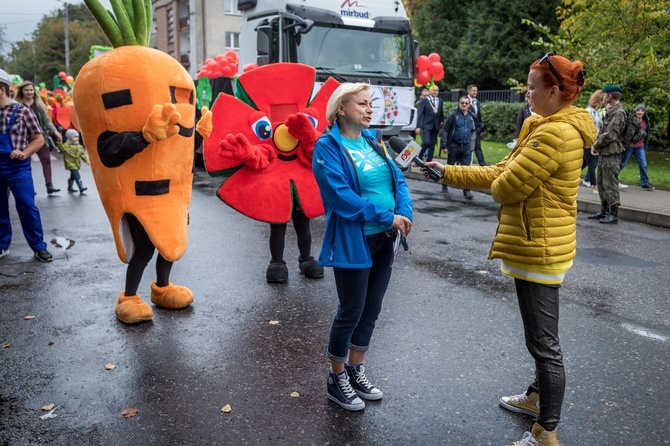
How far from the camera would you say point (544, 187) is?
2.99 m

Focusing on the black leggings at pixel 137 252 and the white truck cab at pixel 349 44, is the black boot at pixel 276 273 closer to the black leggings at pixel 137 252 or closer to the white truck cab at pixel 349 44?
the black leggings at pixel 137 252

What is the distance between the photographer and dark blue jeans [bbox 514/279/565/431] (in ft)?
9.86

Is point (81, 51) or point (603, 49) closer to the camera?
point (603, 49)

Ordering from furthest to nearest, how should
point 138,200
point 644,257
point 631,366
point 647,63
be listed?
point 647,63 < point 644,257 < point 138,200 < point 631,366

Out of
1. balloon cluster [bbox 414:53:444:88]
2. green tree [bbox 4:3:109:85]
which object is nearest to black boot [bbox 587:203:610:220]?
balloon cluster [bbox 414:53:444:88]

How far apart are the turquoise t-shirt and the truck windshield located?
7.98 meters

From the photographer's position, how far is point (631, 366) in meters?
4.08

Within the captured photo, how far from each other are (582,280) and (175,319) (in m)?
3.90

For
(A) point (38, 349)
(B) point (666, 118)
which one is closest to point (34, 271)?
(A) point (38, 349)

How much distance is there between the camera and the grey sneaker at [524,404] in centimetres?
343

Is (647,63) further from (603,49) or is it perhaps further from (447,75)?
(447,75)

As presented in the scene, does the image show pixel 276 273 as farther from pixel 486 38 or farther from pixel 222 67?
pixel 486 38

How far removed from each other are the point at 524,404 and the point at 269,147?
3.30 m

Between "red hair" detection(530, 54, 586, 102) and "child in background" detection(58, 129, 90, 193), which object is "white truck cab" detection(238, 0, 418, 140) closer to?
"child in background" detection(58, 129, 90, 193)
